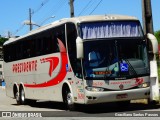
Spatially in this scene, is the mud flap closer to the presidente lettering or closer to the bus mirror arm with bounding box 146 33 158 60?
the bus mirror arm with bounding box 146 33 158 60

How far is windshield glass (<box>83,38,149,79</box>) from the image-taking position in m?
14.4

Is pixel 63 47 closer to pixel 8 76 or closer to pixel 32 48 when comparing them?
pixel 32 48

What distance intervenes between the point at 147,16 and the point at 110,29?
10.5 feet

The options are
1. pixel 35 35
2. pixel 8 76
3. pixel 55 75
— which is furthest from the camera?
pixel 8 76

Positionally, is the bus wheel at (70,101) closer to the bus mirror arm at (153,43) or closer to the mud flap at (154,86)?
the mud flap at (154,86)

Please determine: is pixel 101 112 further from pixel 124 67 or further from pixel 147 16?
pixel 147 16

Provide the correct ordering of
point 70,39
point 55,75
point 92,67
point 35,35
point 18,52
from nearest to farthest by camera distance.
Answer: point 92,67, point 70,39, point 55,75, point 35,35, point 18,52

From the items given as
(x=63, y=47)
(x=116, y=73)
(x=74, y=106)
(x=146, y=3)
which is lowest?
(x=74, y=106)

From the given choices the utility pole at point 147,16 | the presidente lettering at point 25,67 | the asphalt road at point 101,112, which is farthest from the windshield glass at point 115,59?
the presidente lettering at point 25,67

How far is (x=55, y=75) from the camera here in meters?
17.5

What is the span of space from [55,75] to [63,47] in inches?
69.1

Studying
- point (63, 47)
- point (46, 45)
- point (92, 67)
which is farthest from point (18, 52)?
point (92, 67)

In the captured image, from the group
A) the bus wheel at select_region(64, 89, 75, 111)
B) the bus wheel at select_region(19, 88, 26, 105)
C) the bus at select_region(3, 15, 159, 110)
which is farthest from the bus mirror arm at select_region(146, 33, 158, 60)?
the bus wheel at select_region(19, 88, 26, 105)

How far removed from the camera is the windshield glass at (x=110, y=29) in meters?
14.8
